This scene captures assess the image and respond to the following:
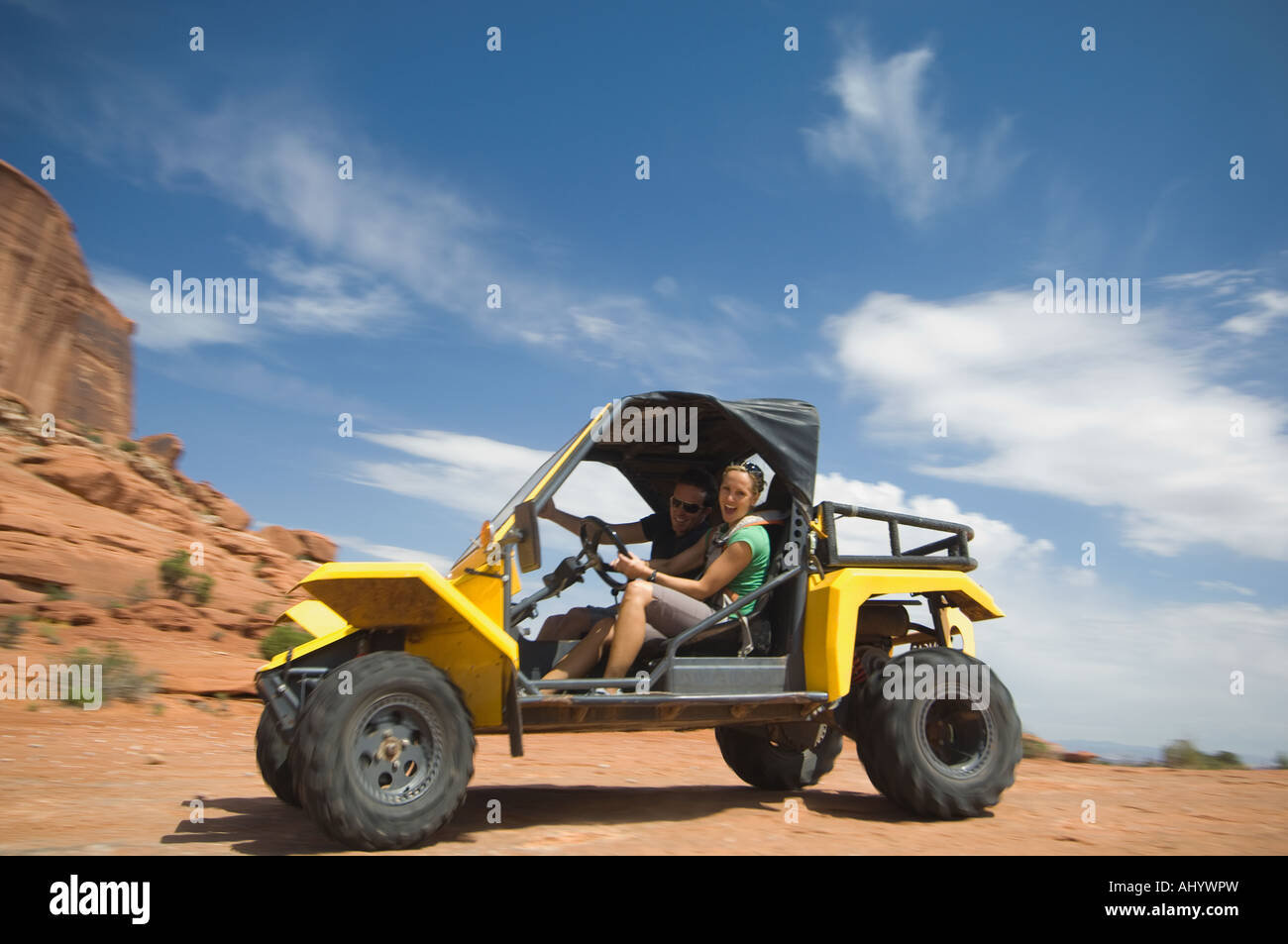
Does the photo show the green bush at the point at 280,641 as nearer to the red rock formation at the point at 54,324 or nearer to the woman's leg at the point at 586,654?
the woman's leg at the point at 586,654

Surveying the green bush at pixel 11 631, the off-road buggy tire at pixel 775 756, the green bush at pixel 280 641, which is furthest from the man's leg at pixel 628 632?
the green bush at pixel 11 631

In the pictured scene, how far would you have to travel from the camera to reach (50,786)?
659 cm

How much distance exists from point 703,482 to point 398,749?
2.82 m

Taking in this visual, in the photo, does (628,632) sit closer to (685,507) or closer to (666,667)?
(666,667)

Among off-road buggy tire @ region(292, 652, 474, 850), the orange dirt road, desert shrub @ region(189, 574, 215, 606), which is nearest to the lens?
off-road buggy tire @ region(292, 652, 474, 850)

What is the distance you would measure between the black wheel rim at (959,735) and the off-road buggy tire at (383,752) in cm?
292

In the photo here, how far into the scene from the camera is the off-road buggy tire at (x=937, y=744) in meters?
5.58

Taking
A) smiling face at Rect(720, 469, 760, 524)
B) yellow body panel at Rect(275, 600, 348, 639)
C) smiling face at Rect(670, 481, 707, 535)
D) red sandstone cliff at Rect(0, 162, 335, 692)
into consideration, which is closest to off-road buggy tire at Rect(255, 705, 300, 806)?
yellow body panel at Rect(275, 600, 348, 639)

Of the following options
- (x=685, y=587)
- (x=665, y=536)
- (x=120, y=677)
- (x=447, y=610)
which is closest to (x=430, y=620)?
(x=447, y=610)

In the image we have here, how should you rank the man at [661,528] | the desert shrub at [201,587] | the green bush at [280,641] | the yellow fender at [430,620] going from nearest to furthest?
1. the yellow fender at [430,620]
2. the man at [661,528]
3. the green bush at [280,641]
4. the desert shrub at [201,587]

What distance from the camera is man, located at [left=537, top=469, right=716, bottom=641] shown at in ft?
19.0

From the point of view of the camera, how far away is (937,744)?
598 cm

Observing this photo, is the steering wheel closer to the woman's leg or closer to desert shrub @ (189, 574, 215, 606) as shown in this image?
the woman's leg
